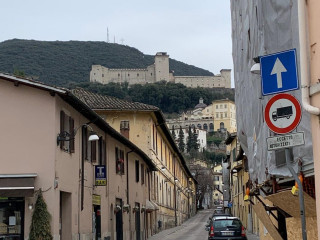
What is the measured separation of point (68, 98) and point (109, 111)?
2073 cm

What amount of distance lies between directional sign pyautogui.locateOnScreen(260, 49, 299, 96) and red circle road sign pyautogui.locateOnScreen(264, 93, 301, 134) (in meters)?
0.23

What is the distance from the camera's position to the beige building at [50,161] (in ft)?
55.7

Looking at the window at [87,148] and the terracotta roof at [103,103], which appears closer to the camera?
the window at [87,148]

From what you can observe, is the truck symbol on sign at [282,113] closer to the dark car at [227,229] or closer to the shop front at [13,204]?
the shop front at [13,204]

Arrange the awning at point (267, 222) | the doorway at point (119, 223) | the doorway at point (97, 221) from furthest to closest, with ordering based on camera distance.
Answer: the doorway at point (119, 223), the doorway at point (97, 221), the awning at point (267, 222)

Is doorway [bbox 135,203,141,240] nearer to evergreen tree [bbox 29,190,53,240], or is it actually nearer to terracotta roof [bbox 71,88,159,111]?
terracotta roof [bbox 71,88,159,111]

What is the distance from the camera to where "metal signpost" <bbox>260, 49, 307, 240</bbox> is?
676 centimetres

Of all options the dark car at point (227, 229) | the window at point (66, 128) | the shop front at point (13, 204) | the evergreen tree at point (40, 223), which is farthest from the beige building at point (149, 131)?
the evergreen tree at point (40, 223)

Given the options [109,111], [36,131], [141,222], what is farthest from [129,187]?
[36,131]

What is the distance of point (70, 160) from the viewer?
19.4m

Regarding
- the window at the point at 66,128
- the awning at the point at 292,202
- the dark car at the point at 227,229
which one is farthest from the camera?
the dark car at the point at 227,229

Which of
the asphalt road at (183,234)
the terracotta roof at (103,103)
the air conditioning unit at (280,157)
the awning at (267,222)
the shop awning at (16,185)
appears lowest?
the asphalt road at (183,234)

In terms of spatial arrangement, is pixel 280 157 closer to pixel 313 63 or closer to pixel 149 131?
pixel 313 63

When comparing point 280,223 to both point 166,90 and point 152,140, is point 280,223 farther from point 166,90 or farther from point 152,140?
point 166,90
